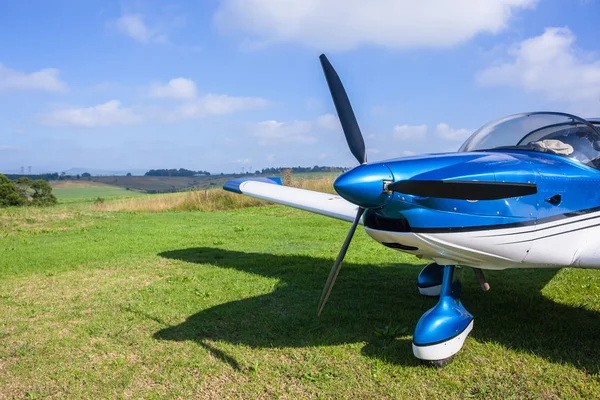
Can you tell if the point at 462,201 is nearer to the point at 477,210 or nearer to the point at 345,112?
the point at 477,210

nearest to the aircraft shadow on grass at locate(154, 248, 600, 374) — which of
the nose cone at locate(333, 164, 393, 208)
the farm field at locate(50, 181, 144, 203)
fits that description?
the nose cone at locate(333, 164, 393, 208)

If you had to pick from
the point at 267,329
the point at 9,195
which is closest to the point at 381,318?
the point at 267,329

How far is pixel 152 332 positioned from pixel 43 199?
23.7 meters

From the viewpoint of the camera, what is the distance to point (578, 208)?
4.33m

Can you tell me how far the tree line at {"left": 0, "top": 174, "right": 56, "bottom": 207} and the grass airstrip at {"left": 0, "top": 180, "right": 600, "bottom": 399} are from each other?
14.6 metres

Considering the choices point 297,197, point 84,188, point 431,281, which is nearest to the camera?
point 431,281

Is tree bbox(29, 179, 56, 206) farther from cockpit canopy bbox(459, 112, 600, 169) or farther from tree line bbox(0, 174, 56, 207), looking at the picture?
cockpit canopy bbox(459, 112, 600, 169)

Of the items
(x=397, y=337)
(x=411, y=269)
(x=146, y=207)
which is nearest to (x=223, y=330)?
(x=397, y=337)

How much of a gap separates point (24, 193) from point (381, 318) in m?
24.8

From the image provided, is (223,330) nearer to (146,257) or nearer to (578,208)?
(578,208)

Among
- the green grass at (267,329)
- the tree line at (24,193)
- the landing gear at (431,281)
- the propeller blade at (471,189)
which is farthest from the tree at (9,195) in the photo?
the propeller blade at (471,189)

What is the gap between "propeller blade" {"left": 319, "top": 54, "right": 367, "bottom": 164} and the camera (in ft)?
16.1

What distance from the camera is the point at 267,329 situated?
537 cm

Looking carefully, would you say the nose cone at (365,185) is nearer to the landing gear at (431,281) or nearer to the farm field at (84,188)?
the landing gear at (431,281)
